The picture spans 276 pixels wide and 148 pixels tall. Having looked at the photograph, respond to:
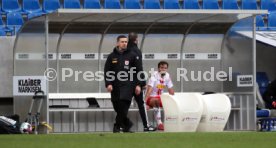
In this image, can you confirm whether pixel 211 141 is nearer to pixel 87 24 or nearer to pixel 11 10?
pixel 87 24

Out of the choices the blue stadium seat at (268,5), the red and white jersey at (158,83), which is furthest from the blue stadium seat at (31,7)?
the red and white jersey at (158,83)

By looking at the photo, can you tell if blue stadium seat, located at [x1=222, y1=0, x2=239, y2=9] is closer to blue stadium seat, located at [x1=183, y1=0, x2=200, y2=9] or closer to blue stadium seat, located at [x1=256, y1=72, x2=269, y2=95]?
blue stadium seat, located at [x1=183, y1=0, x2=200, y2=9]

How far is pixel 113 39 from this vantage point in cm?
2297

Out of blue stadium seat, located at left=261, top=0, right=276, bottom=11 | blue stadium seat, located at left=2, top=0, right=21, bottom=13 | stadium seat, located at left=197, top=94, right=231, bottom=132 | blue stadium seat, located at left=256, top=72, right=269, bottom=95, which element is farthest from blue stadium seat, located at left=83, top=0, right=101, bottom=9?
stadium seat, located at left=197, top=94, right=231, bottom=132

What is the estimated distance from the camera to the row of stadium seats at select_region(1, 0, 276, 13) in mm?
28766

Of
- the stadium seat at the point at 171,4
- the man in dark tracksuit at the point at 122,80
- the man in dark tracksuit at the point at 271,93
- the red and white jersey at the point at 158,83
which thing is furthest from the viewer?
the stadium seat at the point at 171,4

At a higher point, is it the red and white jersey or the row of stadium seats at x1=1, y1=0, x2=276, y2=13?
the row of stadium seats at x1=1, y1=0, x2=276, y2=13

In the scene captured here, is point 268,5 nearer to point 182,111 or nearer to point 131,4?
point 131,4

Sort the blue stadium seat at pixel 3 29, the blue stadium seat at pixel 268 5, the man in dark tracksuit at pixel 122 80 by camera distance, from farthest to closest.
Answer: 1. the blue stadium seat at pixel 268 5
2. the blue stadium seat at pixel 3 29
3. the man in dark tracksuit at pixel 122 80

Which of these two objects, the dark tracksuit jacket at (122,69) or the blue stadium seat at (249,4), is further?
the blue stadium seat at (249,4)

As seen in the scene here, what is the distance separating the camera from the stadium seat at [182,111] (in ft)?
64.5

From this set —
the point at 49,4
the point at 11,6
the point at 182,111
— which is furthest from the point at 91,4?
the point at 182,111

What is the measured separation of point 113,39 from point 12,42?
2.55 metres

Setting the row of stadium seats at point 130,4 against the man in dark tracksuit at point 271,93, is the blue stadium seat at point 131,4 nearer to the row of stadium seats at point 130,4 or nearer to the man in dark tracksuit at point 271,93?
the row of stadium seats at point 130,4
